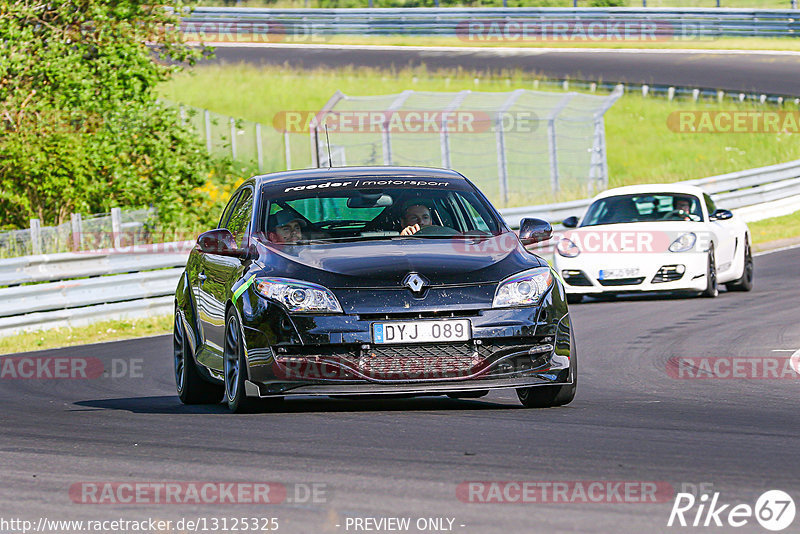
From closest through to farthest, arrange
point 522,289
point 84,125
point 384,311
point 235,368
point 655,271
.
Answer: point 384,311 < point 522,289 < point 235,368 < point 655,271 < point 84,125

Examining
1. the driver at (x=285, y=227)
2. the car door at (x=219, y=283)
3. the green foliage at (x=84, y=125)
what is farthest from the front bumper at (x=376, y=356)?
the green foliage at (x=84, y=125)

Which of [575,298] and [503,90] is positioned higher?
[575,298]

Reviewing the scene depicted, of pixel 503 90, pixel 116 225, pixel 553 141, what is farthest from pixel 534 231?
pixel 503 90

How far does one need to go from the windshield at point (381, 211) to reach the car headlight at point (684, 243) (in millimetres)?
7955

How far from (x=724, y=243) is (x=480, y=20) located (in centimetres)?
3138

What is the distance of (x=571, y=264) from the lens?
57.2 ft

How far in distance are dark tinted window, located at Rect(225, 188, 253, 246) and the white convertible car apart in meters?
7.80

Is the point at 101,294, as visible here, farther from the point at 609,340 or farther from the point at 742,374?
the point at 742,374

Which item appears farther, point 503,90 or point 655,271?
point 503,90

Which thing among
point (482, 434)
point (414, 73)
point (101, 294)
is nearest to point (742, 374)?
point (482, 434)

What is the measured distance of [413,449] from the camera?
686 cm

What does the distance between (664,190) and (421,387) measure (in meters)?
10.8

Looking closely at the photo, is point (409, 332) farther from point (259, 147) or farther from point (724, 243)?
point (259, 147)

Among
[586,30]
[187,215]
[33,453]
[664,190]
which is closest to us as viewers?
[33,453]
